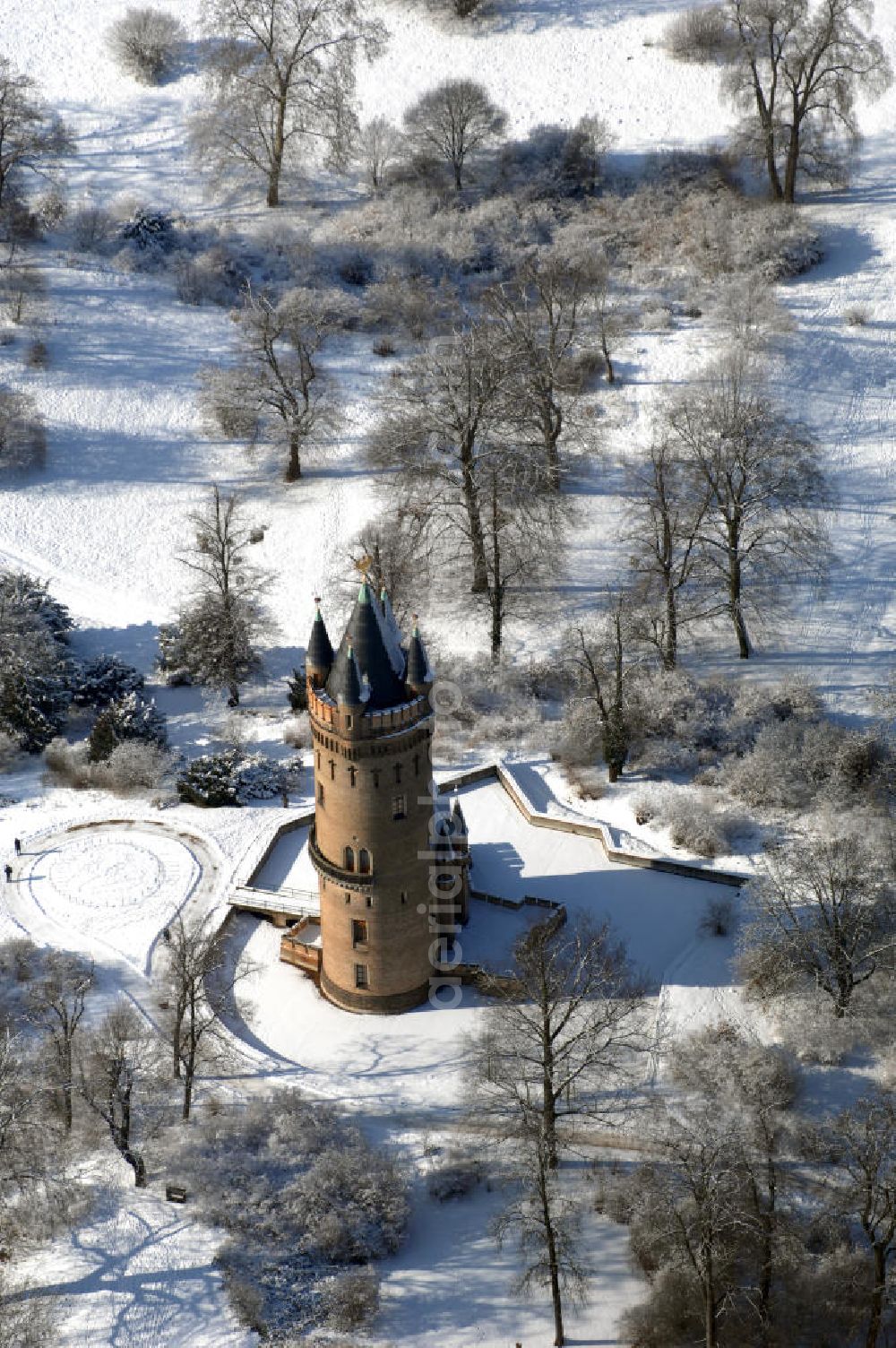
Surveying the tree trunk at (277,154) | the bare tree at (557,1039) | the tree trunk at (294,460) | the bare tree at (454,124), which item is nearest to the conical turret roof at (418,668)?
the bare tree at (557,1039)

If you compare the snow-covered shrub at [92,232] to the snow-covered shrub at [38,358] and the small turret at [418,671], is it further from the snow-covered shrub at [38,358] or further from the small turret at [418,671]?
the small turret at [418,671]

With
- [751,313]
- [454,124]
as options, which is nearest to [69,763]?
[751,313]

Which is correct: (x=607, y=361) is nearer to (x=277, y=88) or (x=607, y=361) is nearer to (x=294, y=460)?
(x=294, y=460)

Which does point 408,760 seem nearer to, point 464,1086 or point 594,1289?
point 464,1086

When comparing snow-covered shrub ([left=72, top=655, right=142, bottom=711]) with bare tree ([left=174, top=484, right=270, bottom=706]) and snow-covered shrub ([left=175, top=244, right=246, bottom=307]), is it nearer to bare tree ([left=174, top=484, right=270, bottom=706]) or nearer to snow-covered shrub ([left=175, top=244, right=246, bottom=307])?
bare tree ([left=174, top=484, right=270, bottom=706])

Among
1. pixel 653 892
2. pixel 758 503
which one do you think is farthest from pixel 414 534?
pixel 653 892

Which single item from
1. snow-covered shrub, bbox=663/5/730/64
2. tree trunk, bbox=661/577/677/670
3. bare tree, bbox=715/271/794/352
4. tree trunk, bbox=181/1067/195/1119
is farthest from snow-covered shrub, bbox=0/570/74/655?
snow-covered shrub, bbox=663/5/730/64
